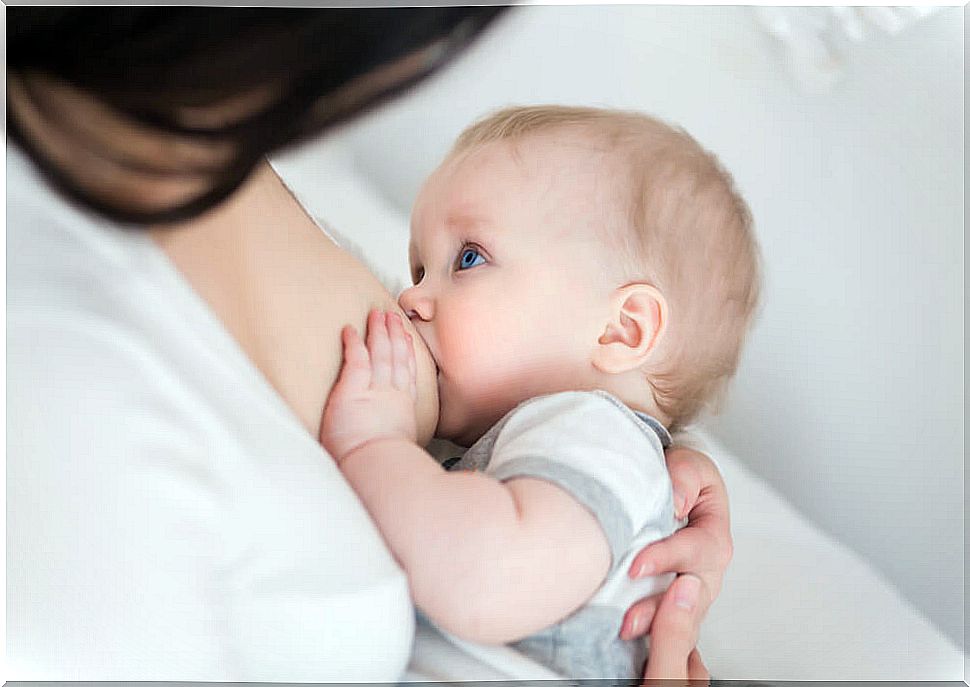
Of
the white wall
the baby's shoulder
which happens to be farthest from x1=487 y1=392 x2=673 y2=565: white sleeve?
the white wall

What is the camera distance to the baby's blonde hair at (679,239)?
3.22ft

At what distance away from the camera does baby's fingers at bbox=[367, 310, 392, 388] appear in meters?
0.86

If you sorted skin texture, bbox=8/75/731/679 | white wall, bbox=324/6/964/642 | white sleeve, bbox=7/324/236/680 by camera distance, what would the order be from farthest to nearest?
white wall, bbox=324/6/964/642 < skin texture, bbox=8/75/731/679 < white sleeve, bbox=7/324/236/680

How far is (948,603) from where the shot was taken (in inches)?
42.8

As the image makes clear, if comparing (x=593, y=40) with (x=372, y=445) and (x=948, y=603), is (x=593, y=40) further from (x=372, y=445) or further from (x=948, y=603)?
(x=948, y=603)

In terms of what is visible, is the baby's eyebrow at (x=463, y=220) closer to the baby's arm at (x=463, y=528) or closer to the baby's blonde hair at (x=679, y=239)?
the baby's blonde hair at (x=679, y=239)

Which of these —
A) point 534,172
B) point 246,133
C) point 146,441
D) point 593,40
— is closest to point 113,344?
point 146,441

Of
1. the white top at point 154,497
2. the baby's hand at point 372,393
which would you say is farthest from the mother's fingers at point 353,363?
the white top at point 154,497

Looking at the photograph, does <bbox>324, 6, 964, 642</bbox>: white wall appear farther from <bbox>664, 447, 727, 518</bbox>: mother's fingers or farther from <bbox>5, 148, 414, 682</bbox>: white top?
<bbox>5, 148, 414, 682</bbox>: white top

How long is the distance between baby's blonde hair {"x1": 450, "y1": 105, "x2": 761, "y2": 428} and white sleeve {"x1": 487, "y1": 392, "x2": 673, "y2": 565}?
12 cm

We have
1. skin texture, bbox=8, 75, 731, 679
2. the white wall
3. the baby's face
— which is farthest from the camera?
the white wall

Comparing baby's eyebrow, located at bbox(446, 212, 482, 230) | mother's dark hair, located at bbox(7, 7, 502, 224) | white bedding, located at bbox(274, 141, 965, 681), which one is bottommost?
white bedding, located at bbox(274, 141, 965, 681)

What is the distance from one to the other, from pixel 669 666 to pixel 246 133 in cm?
54

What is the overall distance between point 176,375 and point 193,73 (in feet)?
0.82
